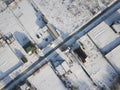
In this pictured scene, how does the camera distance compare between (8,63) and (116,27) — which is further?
(8,63)

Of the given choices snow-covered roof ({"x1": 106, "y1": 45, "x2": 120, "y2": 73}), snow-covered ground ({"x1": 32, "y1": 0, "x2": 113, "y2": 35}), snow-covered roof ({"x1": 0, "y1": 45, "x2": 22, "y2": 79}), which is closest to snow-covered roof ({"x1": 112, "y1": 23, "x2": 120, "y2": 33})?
snow-covered roof ({"x1": 106, "y1": 45, "x2": 120, "y2": 73})

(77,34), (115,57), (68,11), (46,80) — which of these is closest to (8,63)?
(46,80)

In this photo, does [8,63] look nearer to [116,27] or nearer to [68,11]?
[68,11]

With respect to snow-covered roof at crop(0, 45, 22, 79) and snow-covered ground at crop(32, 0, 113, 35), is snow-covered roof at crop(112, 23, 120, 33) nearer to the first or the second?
snow-covered ground at crop(32, 0, 113, 35)

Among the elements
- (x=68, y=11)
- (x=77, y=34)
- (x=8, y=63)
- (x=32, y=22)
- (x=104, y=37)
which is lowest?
(x=104, y=37)

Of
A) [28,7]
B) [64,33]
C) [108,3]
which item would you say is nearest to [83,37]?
[64,33]

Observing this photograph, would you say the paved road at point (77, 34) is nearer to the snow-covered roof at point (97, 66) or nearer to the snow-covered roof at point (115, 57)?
the snow-covered roof at point (97, 66)

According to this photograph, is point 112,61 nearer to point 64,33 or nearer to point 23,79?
point 64,33
